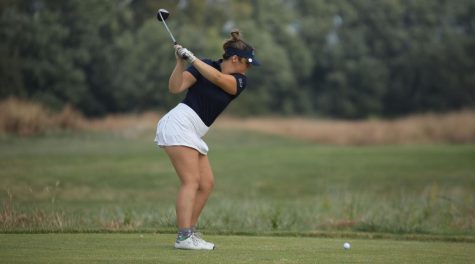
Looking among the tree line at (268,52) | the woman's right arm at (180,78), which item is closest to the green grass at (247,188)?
the woman's right arm at (180,78)

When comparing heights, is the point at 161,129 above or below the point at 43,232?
above

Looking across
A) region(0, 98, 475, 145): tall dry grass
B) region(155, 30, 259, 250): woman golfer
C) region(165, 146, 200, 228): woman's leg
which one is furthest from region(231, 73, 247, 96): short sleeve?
region(0, 98, 475, 145): tall dry grass

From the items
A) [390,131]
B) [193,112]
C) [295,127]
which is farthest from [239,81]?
[295,127]

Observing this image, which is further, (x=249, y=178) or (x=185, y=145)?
(x=249, y=178)

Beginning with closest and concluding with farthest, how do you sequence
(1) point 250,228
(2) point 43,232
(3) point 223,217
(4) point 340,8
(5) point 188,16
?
(2) point 43,232, (1) point 250,228, (3) point 223,217, (5) point 188,16, (4) point 340,8

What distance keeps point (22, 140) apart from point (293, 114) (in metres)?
38.7

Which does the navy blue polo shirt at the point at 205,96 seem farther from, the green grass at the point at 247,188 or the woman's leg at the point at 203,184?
the green grass at the point at 247,188

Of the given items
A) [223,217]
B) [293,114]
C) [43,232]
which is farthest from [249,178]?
[293,114]

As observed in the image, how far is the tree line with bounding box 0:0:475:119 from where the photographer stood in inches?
2093

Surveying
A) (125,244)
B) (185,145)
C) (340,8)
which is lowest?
(125,244)

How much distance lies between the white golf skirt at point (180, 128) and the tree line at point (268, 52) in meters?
41.9

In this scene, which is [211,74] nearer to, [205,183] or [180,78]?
[180,78]

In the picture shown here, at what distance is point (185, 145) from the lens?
9.09m

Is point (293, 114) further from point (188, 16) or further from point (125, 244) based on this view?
point (125, 244)
